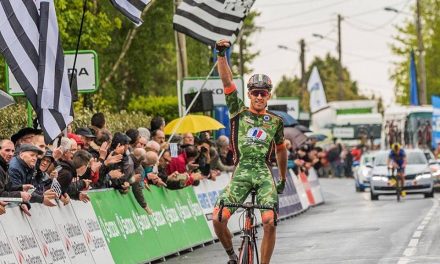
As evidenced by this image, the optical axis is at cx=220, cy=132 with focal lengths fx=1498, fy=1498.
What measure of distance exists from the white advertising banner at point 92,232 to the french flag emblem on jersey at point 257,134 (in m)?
3.73

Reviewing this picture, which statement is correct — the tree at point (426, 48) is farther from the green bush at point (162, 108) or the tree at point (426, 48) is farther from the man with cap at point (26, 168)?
the man with cap at point (26, 168)

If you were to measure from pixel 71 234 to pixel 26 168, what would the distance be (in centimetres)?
147

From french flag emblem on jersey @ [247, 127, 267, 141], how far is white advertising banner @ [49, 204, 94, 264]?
121 inches

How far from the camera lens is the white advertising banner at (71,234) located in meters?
15.9

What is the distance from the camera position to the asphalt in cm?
1859

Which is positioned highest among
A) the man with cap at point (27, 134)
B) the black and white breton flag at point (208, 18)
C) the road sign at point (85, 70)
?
the black and white breton flag at point (208, 18)

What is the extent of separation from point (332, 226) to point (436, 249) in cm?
711

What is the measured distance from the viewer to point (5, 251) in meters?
14.0

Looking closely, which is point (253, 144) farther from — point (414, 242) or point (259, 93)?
point (414, 242)

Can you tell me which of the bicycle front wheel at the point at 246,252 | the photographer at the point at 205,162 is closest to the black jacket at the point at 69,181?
the bicycle front wheel at the point at 246,252

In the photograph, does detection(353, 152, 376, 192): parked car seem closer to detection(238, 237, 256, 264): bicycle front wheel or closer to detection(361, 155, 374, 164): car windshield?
detection(361, 155, 374, 164): car windshield

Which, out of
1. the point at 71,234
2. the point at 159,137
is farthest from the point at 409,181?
the point at 71,234

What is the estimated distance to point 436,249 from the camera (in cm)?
1959

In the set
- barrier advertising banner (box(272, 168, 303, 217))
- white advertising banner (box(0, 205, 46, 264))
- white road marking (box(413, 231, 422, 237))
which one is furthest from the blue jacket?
barrier advertising banner (box(272, 168, 303, 217))
